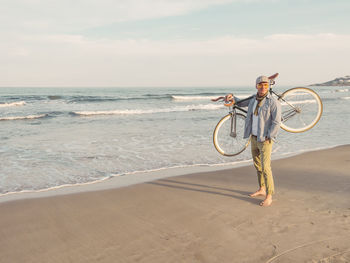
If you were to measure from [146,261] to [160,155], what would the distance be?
5.54 m

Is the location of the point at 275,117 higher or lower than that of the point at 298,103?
lower

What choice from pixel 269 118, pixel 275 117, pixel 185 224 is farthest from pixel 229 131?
pixel 185 224

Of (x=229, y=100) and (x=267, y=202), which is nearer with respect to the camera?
(x=267, y=202)

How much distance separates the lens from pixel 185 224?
154 inches

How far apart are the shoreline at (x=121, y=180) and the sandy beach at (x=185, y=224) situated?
11.9 inches

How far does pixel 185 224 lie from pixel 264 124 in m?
1.82

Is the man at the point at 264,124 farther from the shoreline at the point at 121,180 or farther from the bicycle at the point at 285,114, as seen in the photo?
the shoreline at the point at 121,180

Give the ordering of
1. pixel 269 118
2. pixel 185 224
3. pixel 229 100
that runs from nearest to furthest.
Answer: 1. pixel 185 224
2. pixel 269 118
3. pixel 229 100

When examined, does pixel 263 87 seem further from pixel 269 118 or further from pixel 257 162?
pixel 257 162

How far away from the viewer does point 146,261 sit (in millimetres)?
3066

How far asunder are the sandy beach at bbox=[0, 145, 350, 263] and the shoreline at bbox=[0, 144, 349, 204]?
0.99 ft

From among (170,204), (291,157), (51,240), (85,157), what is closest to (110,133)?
(85,157)

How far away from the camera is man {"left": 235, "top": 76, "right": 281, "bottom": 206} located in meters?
4.39

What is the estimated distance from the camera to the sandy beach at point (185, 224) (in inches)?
126
